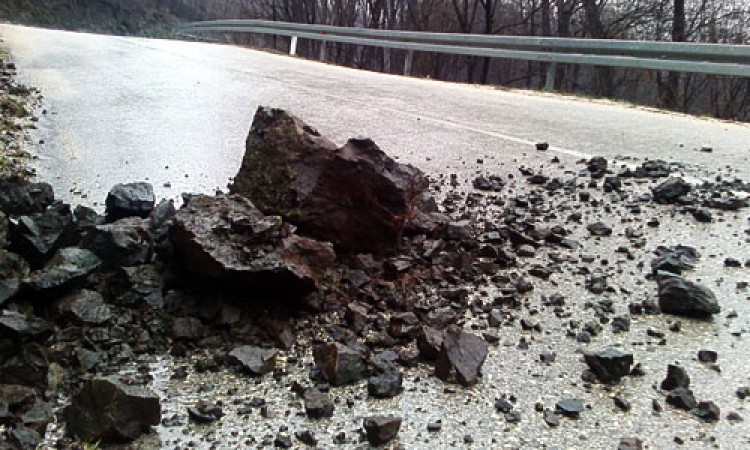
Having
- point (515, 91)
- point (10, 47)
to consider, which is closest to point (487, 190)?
point (515, 91)

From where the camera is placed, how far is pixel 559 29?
26.0m

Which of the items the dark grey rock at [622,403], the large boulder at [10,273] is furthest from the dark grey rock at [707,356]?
the large boulder at [10,273]

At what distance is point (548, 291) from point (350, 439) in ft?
3.91

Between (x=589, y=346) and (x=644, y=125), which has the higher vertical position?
(x=644, y=125)

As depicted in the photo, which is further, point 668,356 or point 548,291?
point 548,291

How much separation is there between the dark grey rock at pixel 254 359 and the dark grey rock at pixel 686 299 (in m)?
1.51

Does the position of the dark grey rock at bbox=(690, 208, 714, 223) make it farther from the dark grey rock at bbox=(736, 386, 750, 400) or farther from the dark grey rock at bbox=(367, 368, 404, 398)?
the dark grey rock at bbox=(367, 368, 404, 398)

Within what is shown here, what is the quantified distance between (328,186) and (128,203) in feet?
2.95

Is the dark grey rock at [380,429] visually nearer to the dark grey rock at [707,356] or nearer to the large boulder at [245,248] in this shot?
the large boulder at [245,248]

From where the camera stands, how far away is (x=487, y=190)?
3736 millimetres

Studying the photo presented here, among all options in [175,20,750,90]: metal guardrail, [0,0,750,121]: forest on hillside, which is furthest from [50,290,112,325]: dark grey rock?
[0,0,750,121]: forest on hillside

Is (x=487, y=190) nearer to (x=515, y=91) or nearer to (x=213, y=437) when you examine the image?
(x=213, y=437)

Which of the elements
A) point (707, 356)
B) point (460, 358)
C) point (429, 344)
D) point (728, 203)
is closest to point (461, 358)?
point (460, 358)

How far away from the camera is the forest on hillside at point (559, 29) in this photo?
24109 millimetres
